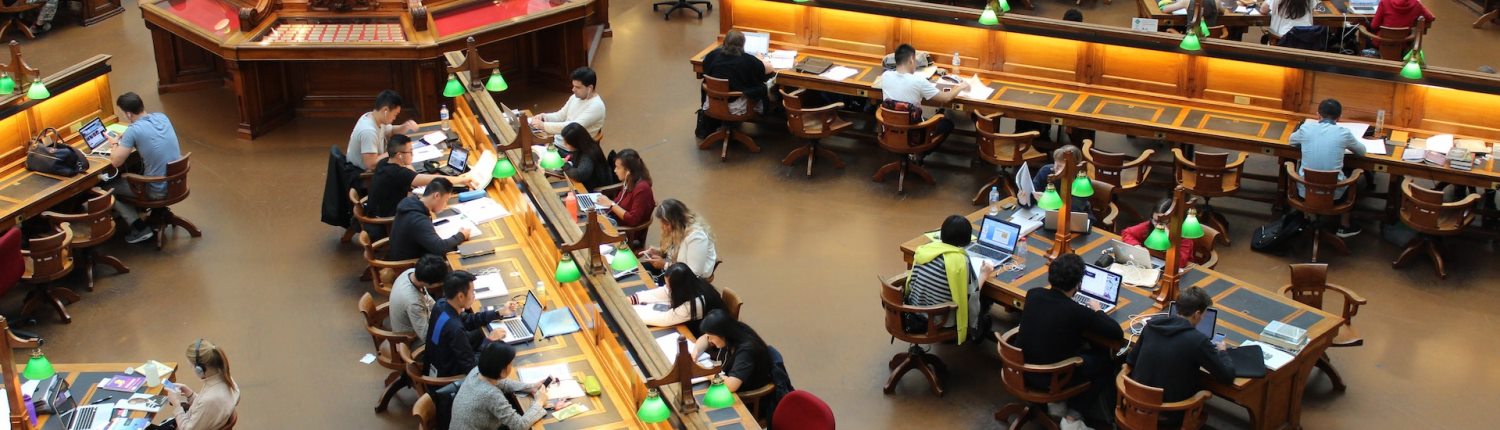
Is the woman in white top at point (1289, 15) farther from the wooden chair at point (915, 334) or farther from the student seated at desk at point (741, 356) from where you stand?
the student seated at desk at point (741, 356)

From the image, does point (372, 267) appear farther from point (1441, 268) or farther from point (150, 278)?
point (1441, 268)

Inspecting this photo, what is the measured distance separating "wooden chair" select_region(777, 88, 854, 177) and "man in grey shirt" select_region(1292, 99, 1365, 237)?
3494 millimetres

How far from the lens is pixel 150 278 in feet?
34.8

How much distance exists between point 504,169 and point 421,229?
657mm

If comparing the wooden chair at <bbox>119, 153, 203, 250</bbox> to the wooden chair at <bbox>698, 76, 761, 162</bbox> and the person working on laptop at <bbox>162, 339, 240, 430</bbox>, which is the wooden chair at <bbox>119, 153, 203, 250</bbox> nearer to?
the person working on laptop at <bbox>162, 339, 240, 430</bbox>

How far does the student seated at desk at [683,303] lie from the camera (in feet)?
26.5

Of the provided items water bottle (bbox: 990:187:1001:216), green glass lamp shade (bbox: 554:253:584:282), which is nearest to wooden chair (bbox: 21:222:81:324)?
green glass lamp shade (bbox: 554:253:584:282)

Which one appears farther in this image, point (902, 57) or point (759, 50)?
point (759, 50)

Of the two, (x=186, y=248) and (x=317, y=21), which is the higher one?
(x=317, y=21)

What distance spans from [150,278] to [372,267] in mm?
2251

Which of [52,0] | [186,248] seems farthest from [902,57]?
[52,0]

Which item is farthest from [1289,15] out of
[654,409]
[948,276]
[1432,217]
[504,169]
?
[654,409]

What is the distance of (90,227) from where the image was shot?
10.3 meters

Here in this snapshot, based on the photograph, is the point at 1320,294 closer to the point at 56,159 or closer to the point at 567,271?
the point at 567,271
